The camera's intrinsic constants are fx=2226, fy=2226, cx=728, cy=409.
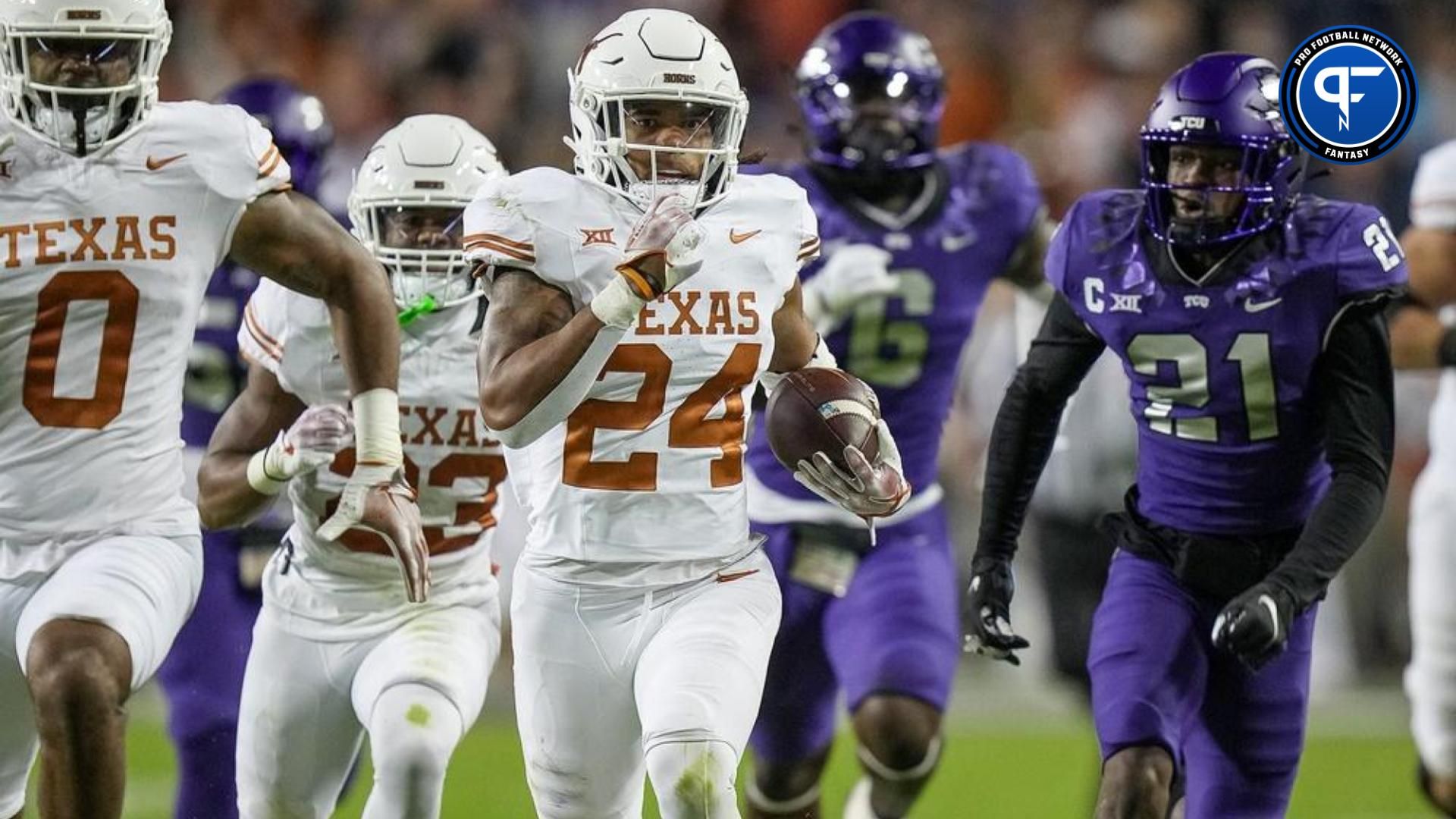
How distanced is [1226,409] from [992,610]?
0.60 m

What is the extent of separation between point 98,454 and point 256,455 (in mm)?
575

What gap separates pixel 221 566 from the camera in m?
5.44

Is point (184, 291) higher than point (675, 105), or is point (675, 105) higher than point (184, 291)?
point (675, 105)

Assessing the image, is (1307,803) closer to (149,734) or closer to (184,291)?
(149,734)

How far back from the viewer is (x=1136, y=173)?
9.48 meters

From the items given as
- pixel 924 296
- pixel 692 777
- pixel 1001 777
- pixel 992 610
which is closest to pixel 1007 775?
pixel 1001 777

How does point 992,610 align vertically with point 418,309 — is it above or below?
below

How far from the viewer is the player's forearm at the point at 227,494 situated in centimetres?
447

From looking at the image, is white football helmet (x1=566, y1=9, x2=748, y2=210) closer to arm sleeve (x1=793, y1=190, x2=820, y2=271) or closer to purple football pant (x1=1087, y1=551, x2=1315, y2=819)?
arm sleeve (x1=793, y1=190, x2=820, y2=271)

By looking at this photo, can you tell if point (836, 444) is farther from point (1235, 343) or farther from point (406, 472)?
point (406, 472)

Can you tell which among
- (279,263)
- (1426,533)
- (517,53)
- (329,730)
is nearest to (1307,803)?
(1426,533)

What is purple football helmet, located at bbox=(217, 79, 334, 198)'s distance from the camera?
5785 mm

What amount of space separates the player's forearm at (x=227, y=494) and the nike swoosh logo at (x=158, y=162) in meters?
0.77

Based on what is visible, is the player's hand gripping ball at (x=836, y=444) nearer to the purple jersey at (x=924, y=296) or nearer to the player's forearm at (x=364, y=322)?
the player's forearm at (x=364, y=322)
